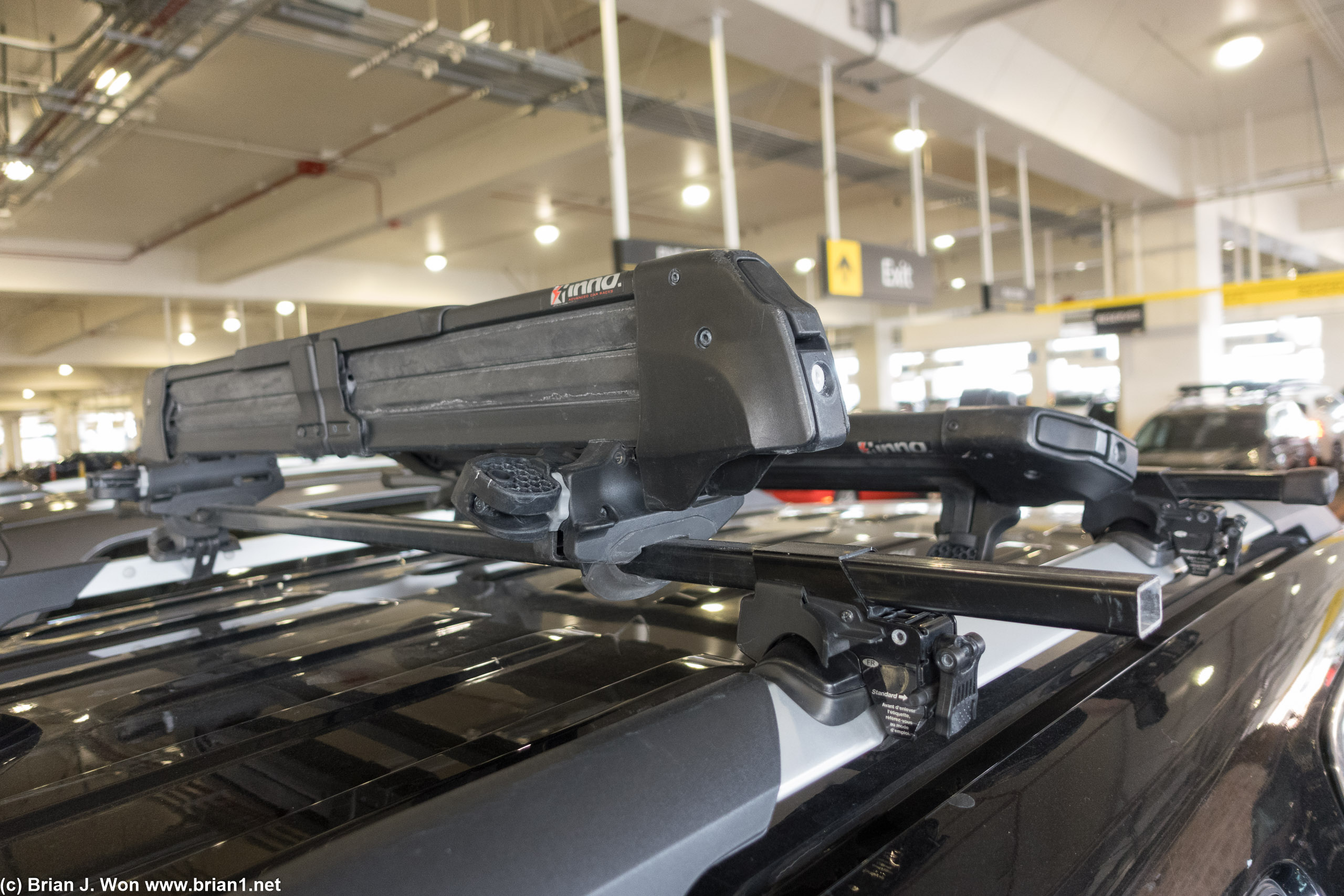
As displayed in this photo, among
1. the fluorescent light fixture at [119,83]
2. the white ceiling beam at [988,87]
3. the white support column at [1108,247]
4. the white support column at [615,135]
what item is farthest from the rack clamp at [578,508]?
the white support column at [1108,247]

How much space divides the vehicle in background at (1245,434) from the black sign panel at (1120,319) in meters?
4.30

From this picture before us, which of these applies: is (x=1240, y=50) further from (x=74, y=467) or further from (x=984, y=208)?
(x=74, y=467)

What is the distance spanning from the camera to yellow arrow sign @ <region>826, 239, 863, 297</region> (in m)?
7.46

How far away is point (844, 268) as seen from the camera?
767 cm

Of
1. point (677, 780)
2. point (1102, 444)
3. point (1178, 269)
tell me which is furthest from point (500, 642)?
point (1178, 269)

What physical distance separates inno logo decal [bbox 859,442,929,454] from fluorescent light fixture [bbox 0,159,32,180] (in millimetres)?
8664

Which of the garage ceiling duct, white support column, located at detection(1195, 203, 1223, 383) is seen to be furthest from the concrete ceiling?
white support column, located at detection(1195, 203, 1223, 383)

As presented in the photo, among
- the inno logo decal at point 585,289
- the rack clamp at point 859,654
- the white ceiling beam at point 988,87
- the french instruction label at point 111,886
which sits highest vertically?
the white ceiling beam at point 988,87

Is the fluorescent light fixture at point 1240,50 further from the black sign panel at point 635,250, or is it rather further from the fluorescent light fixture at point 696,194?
the black sign panel at point 635,250

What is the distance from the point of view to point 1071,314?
70.9ft

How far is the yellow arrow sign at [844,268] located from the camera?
7.46 metres

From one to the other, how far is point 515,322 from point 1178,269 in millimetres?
15686

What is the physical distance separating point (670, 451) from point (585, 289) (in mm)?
230

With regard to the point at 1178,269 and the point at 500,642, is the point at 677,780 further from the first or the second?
the point at 1178,269
